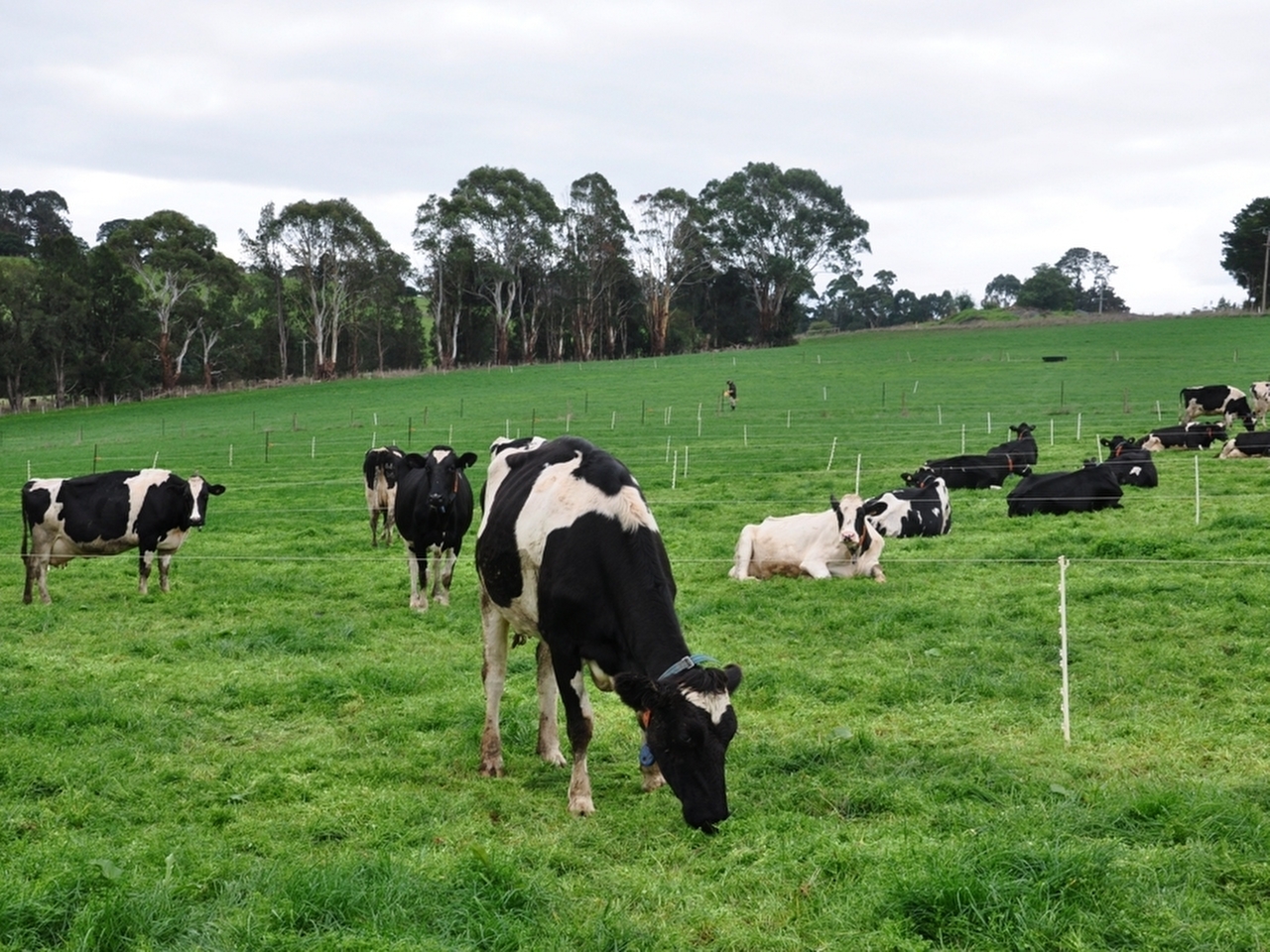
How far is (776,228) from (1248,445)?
66873 mm

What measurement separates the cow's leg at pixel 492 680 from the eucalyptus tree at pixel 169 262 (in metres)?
67.0

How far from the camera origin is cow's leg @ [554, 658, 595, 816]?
698 cm

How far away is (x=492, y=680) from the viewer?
828cm

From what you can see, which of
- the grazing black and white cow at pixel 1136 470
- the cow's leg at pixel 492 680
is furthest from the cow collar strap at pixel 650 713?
the grazing black and white cow at pixel 1136 470

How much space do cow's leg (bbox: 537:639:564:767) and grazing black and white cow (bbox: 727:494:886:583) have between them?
6.83 metres

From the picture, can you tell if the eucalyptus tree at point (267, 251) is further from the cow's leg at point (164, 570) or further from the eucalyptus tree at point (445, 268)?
the cow's leg at point (164, 570)

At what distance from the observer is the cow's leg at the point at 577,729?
698 cm

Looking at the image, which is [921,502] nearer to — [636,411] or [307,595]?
[307,595]

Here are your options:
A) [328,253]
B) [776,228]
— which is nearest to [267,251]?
[328,253]

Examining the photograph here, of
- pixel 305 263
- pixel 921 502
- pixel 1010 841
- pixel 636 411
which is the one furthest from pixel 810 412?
pixel 305 263

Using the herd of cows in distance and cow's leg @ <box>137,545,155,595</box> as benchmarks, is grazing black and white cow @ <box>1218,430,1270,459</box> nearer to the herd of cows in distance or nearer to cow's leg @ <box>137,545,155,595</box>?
the herd of cows in distance

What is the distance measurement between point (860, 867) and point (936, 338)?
72.7 meters

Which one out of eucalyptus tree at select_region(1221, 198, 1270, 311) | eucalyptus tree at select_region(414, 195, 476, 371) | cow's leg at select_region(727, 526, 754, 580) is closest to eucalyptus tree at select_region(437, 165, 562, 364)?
eucalyptus tree at select_region(414, 195, 476, 371)

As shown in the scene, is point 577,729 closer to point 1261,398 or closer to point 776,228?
point 1261,398
